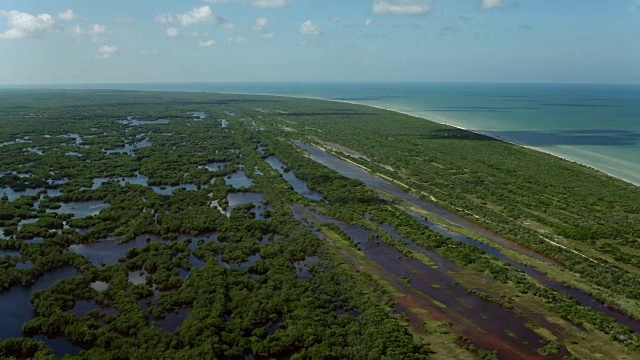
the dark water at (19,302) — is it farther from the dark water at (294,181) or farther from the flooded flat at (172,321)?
the dark water at (294,181)

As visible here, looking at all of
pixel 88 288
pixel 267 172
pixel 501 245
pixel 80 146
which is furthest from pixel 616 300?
pixel 80 146

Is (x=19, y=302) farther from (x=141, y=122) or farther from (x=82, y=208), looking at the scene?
(x=141, y=122)

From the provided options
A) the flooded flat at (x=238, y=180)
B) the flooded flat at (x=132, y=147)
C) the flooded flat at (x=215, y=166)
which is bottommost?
the flooded flat at (x=238, y=180)

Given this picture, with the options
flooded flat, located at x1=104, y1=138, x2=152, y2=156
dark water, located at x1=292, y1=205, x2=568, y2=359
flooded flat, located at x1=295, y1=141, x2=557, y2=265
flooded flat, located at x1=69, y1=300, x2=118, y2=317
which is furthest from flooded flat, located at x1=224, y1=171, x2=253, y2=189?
flooded flat, located at x1=69, y1=300, x2=118, y2=317

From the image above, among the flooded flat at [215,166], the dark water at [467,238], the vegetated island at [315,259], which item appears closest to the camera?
the vegetated island at [315,259]

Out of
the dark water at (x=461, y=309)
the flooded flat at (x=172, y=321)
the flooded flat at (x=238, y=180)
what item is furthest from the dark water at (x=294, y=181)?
the flooded flat at (x=172, y=321)

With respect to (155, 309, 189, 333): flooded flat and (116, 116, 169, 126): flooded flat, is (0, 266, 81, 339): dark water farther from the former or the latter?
(116, 116, 169, 126): flooded flat

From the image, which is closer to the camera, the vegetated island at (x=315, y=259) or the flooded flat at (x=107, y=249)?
the vegetated island at (x=315, y=259)
